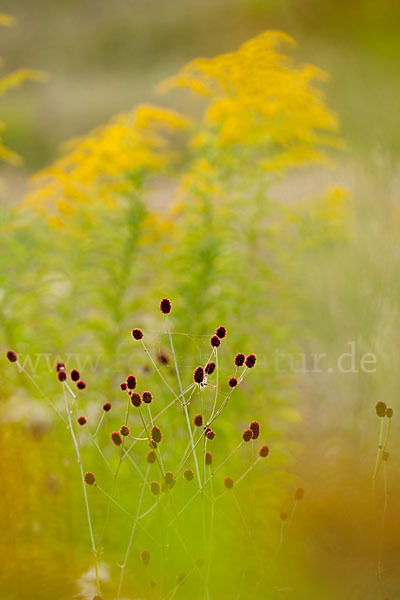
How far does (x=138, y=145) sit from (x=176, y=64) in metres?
0.49

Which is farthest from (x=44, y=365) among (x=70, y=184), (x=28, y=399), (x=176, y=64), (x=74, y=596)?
(x=176, y=64)

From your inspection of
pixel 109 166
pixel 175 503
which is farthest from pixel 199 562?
pixel 109 166

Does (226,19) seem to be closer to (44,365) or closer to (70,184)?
(70,184)

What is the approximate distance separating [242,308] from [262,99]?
0.95 feet

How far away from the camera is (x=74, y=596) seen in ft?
1.24

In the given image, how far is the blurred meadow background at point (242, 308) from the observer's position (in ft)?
1.35

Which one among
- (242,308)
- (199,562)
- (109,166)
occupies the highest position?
(109,166)

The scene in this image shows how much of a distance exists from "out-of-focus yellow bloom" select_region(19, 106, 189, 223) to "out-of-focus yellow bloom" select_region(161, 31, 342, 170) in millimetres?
61

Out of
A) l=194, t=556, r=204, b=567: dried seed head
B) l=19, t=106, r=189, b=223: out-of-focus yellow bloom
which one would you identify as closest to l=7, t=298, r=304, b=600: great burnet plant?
l=194, t=556, r=204, b=567: dried seed head

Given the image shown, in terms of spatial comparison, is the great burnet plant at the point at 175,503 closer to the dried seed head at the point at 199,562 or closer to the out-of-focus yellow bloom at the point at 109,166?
the dried seed head at the point at 199,562

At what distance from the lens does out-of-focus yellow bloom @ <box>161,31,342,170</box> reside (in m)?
0.74

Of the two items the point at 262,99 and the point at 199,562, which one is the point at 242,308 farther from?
the point at 199,562

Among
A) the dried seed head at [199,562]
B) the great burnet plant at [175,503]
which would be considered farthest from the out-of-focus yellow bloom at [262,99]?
the dried seed head at [199,562]

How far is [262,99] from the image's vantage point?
2.47 feet
